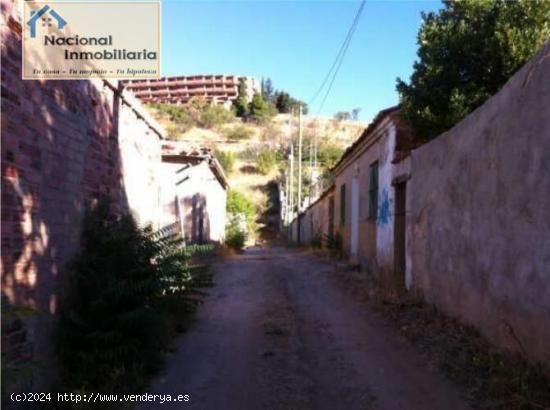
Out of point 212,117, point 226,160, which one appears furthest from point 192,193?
point 212,117

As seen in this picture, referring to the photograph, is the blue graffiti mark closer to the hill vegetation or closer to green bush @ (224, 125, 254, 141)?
the hill vegetation

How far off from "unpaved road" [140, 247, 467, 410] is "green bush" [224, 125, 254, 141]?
47.7 meters

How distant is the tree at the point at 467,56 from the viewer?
9648mm

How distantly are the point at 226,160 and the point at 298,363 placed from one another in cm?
4297

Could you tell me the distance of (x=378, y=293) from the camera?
10.0m

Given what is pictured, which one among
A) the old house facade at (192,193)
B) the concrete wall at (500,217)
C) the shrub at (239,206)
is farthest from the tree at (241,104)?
the concrete wall at (500,217)

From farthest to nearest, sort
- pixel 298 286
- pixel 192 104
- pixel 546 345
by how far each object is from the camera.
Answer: pixel 192 104
pixel 298 286
pixel 546 345

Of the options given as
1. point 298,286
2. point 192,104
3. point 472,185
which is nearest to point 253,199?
point 192,104

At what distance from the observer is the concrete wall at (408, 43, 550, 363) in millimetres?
5000

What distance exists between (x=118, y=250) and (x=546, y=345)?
387cm

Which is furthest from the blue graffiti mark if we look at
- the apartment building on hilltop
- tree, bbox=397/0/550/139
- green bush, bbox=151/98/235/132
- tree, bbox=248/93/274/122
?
tree, bbox=248/93/274/122

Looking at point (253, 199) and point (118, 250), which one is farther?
point (253, 199)

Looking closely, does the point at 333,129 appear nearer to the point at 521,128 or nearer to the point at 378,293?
the point at 378,293

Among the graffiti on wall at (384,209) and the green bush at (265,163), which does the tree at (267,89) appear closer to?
the green bush at (265,163)
